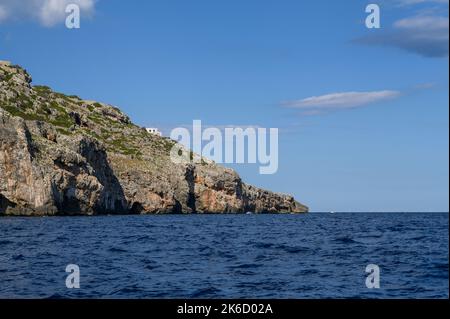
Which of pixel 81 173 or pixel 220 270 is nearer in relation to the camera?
pixel 220 270

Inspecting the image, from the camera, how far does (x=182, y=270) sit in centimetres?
2827

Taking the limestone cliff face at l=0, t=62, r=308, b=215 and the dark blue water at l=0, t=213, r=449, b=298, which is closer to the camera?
the dark blue water at l=0, t=213, r=449, b=298

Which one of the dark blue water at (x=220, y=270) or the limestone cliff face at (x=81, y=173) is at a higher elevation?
the limestone cliff face at (x=81, y=173)

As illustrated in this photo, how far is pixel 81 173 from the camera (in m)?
125

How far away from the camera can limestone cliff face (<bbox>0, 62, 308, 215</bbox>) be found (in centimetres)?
10525

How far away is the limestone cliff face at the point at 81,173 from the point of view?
10525 centimetres

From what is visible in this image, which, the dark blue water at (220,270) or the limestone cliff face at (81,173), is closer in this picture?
the dark blue water at (220,270)

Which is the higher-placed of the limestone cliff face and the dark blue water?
the limestone cliff face

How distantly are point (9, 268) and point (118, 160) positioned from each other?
466 feet

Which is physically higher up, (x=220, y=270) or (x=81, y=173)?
(x=81, y=173)

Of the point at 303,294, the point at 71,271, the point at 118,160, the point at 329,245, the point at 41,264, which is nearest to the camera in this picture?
the point at 303,294
